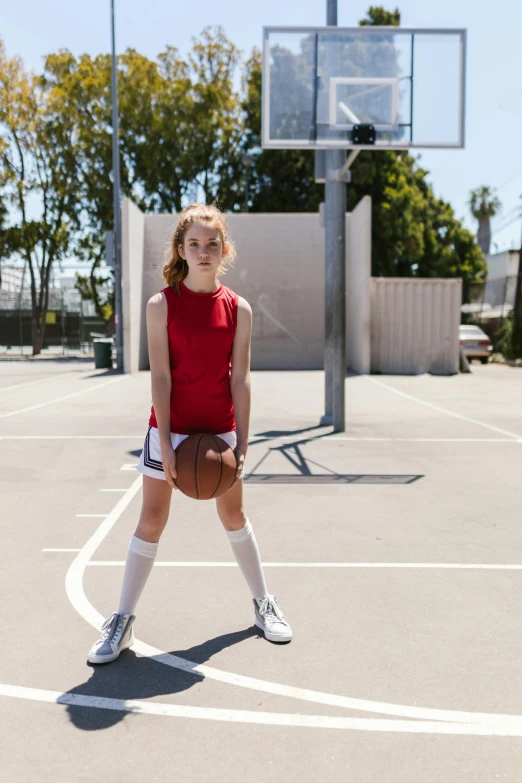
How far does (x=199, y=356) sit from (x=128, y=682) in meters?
1.36

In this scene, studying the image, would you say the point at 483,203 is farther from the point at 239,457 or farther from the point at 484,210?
the point at 239,457

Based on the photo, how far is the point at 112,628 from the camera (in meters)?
3.58

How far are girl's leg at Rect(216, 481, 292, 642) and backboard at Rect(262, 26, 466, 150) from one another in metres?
8.06

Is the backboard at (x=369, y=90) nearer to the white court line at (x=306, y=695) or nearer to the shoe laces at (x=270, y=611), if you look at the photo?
the shoe laces at (x=270, y=611)

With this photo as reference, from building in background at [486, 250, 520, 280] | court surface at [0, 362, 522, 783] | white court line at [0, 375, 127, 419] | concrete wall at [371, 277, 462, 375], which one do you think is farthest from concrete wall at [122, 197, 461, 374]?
building in background at [486, 250, 520, 280]

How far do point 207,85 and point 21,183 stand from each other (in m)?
8.84

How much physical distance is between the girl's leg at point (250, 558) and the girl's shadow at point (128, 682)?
24cm

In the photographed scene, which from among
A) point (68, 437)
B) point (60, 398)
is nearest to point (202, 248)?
point (68, 437)

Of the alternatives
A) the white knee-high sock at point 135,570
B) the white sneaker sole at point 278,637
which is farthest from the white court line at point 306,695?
the white sneaker sole at point 278,637

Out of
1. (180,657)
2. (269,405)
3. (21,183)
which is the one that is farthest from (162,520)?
(21,183)

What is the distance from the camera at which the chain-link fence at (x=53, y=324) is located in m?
40.7

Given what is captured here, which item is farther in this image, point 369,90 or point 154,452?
point 369,90

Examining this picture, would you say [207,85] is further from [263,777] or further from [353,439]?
[263,777]

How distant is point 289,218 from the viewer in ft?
87.5
